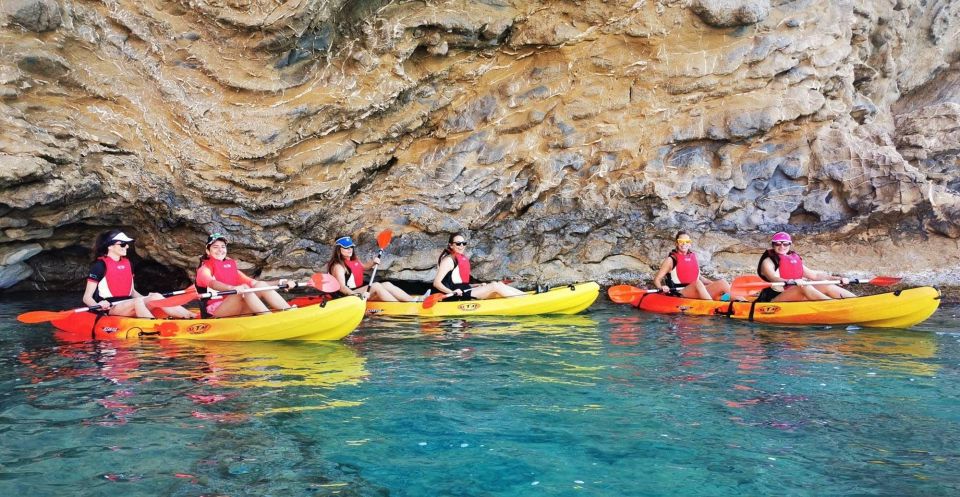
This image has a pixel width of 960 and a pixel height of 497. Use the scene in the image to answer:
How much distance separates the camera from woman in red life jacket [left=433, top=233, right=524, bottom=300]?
10.1 m

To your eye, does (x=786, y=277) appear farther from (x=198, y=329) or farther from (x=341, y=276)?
(x=198, y=329)

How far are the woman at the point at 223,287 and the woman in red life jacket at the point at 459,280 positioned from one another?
252 centimetres

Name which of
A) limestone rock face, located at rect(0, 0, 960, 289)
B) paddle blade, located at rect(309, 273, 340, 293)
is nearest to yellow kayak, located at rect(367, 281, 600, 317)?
paddle blade, located at rect(309, 273, 340, 293)

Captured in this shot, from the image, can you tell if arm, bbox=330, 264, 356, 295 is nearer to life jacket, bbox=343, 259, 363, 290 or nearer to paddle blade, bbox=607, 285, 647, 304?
life jacket, bbox=343, 259, 363, 290

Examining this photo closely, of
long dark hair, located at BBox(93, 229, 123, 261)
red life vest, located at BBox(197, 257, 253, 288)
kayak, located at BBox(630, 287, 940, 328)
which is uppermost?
long dark hair, located at BBox(93, 229, 123, 261)

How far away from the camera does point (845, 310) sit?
8.30m

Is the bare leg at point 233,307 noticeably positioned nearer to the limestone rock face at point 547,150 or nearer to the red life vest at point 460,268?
the red life vest at point 460,268

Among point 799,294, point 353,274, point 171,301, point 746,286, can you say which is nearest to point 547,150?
point 353,274

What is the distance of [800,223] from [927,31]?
6.83 metres

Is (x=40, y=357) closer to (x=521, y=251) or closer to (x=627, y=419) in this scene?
(x=627, y=419)

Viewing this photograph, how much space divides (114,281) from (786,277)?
803cm

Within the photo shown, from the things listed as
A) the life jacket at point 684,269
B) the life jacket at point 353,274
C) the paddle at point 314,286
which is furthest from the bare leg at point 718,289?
the paddle at point 314,286

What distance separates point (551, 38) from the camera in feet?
42.6

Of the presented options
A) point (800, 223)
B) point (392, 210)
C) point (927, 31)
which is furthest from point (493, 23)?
point (927, 31)
